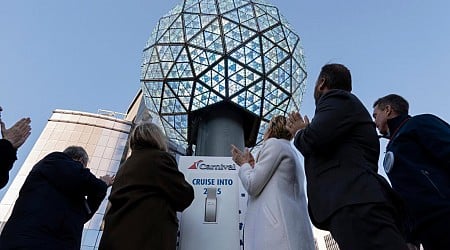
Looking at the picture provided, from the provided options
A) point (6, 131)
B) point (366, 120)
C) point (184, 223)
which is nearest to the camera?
point (366, 120)

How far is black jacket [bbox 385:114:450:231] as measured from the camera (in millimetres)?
1743

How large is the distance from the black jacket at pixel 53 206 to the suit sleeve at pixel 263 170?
3.36 feet

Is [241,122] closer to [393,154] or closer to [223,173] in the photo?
[223,173]

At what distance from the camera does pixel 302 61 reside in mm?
3611

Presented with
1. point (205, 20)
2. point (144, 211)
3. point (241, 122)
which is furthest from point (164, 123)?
point (144, 211)

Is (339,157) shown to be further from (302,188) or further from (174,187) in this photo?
(174,187)

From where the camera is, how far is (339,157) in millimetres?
1552

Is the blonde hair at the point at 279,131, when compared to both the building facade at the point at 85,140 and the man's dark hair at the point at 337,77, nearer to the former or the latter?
the man's dark hair at the point at 337,77

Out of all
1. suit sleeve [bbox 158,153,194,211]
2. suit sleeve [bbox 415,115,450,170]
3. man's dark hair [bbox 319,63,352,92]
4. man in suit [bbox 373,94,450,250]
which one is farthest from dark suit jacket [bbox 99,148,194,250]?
suit sleeve [bbox 415,115,450,170]

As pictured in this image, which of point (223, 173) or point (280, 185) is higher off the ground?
point (223, 173)

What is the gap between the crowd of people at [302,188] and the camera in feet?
4.74

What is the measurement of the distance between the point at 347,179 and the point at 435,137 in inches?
30.7

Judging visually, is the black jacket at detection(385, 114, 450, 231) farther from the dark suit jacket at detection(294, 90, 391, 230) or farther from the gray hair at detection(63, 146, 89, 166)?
the gray hair at detection(63, 146, 89, 166)

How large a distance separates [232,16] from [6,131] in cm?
201
